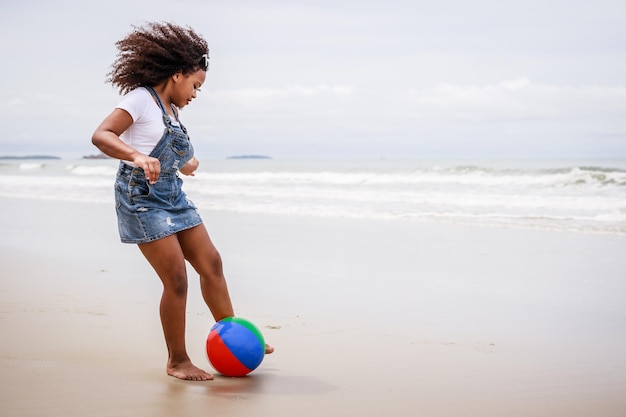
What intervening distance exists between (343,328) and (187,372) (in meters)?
1.59

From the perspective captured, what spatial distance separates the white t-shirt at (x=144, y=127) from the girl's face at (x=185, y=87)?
219mm

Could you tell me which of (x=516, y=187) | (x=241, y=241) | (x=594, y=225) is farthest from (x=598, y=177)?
(x=241, y=241)

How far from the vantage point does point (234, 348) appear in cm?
400

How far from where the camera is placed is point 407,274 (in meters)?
7.42

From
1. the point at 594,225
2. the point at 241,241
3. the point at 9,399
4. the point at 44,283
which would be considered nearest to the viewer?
the point at 9,399

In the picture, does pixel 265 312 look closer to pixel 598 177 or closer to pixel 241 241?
pixel 241 241

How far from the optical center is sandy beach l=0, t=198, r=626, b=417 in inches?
143

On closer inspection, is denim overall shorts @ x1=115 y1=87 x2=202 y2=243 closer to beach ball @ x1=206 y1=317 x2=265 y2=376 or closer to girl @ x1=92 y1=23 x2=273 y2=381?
girl @ x1=92 y1=23 x2=273 y2=381

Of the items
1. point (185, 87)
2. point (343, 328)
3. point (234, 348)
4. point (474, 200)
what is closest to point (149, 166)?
point (185, 87)

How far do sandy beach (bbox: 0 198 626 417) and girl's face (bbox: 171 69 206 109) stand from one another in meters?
1.55

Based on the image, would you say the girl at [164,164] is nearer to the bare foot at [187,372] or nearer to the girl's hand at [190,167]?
the bare foot at [187,372]

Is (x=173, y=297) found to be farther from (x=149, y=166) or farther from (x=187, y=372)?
(x=149, y=166)

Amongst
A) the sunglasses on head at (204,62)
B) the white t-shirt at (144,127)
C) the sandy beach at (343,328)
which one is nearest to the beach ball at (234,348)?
the sandy beach at (343,328)

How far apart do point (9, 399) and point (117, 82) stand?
69.4 inches
